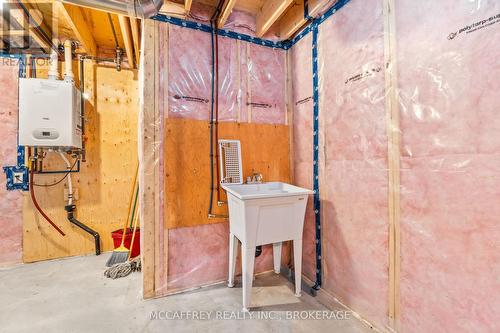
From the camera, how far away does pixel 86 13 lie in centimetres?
218

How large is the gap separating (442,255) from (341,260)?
690 mm

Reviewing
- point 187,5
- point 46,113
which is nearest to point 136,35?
point 187,5

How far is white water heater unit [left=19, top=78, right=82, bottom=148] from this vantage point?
2.10m

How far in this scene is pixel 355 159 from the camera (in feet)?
5.27

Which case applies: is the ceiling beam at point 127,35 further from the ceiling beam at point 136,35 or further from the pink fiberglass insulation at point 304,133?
the pink fiberglass insulation at point 304,133

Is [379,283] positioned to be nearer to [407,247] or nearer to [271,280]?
[407,247]

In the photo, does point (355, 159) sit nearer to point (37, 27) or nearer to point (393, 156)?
point (393, 156)

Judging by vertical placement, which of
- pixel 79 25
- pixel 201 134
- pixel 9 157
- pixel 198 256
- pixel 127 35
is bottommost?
pixel 198 256

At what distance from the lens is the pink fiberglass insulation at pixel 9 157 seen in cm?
232

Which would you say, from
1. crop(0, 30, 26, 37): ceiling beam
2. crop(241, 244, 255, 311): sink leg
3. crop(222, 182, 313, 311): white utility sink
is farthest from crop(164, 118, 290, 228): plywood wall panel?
crop(0, 30, 26, 37): ceiling beam

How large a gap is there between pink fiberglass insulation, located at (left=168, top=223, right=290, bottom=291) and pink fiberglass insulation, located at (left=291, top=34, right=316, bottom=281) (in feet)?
2.21

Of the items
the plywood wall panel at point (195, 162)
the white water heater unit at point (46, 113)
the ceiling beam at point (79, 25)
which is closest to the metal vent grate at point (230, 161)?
the plywood wall panel at point (195, 162)

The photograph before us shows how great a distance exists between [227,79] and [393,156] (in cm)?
151

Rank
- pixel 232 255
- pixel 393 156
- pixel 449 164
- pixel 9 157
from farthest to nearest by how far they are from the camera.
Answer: pixel 9 157
pixel 232 255
pixel 393 156
pixel 449 164
